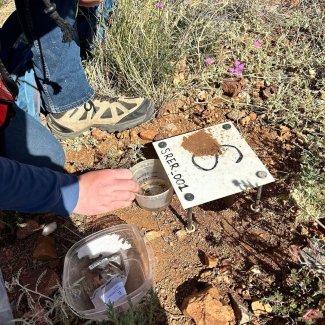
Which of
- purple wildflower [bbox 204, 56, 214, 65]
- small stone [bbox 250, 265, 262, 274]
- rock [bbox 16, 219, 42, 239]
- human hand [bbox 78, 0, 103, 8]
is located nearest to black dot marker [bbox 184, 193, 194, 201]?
small stone [bbox 250, 265, 262, 274]

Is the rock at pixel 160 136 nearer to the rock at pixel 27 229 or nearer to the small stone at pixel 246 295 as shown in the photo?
the rock at pixel 27 229

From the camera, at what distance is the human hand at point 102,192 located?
1.45m

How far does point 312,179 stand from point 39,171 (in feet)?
3.56

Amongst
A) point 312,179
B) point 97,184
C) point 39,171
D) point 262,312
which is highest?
point 39,171

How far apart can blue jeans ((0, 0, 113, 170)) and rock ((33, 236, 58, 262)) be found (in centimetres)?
40

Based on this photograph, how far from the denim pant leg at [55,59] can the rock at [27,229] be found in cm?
69

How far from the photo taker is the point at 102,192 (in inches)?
Result: 57.1

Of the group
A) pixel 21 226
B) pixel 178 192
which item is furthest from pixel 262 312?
pixel 21 226

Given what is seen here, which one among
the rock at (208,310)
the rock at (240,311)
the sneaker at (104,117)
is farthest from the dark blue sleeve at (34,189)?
the sneaker at (104,117)

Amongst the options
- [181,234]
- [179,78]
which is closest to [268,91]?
[179,78]

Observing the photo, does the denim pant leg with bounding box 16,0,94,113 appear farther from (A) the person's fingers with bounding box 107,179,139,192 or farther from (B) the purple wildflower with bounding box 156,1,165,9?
(A) the person's fingers with bounding box 107,179,139,192

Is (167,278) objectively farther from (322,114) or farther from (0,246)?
(322,114)

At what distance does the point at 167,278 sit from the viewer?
5.41 ft

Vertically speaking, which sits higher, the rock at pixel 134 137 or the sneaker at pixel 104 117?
the sneaker at pixel 104 117
